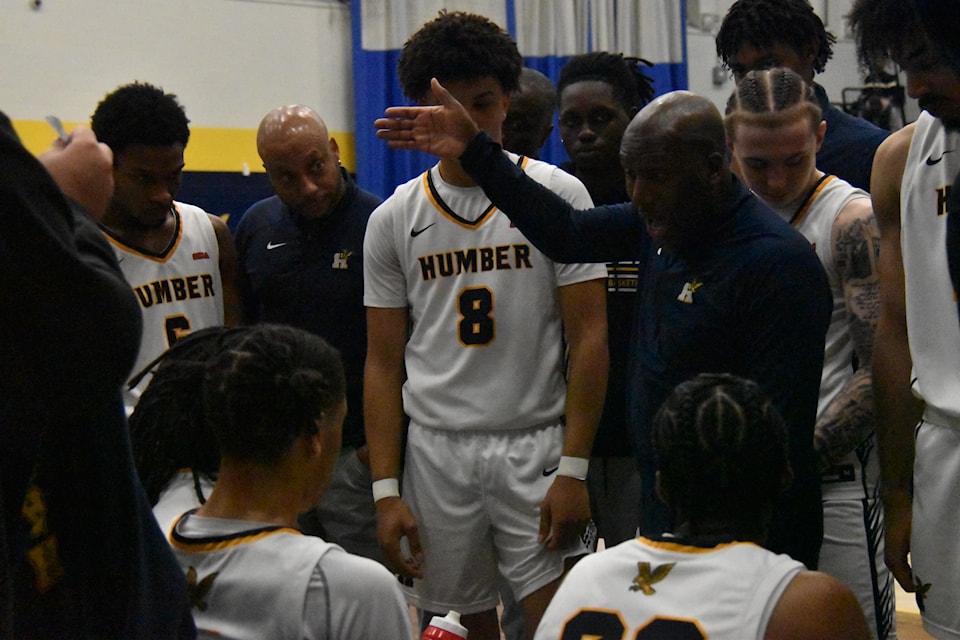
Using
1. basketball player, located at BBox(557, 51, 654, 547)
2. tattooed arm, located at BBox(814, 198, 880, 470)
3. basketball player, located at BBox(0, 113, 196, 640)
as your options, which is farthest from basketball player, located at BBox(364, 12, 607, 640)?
basketball player, located at BBox(0, 113, 196, 640)

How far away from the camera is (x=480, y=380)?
9.82 feet

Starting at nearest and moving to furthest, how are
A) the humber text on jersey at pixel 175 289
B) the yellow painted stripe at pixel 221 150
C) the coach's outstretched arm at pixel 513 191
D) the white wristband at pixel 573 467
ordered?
the coach's outstretched arm at pixel 513 191 → the white wristband at pixel 573 467 → the humber text on jersey at pixel 175 289 → the yellow painted stripe at pixel 221 150

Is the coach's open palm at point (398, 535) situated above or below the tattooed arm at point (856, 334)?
below

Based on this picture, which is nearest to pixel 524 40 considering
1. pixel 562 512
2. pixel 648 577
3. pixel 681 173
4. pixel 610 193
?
pixel 610 193

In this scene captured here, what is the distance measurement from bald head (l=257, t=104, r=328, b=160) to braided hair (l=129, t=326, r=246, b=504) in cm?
142

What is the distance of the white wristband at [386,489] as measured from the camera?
3.02 m

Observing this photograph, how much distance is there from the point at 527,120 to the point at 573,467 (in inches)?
60.1

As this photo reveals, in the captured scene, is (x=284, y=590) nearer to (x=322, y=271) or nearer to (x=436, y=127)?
(x=436, y=127)

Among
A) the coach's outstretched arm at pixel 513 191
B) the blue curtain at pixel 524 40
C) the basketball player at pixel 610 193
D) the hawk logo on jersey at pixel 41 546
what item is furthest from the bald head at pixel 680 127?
the blue curtain at pixel 524 40

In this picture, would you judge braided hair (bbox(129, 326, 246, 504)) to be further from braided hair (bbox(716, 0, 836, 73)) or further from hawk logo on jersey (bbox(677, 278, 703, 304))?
braided hair (bbox(716, 0, 836, 73))

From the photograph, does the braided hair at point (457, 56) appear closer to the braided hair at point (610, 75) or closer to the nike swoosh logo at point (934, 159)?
the braided hair at point (610, 75)

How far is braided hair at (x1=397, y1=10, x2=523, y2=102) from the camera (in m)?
3.03

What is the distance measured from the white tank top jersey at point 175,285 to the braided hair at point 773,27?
72.8 inches

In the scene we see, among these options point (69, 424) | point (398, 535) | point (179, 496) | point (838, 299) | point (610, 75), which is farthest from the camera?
point (610, 75)
